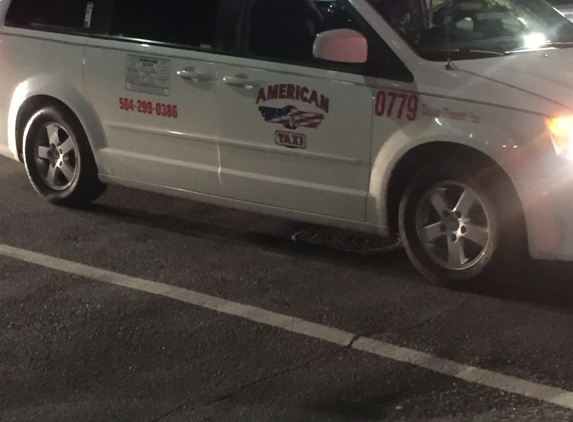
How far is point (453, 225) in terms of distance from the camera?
5.26m

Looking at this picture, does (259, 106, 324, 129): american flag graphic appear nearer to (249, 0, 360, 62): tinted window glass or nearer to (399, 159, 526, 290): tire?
(249, 0, 360, 62): tinted window glass

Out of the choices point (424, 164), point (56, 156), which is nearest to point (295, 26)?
point (424, 164)

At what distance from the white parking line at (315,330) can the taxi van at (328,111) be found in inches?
33.9

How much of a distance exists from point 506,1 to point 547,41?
511 mm

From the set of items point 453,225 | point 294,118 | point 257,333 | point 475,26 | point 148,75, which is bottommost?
point 257,333

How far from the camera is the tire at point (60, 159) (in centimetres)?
Answer: 678

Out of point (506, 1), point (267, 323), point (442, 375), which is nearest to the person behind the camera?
point (442, 375)

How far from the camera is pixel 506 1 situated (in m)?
6.29

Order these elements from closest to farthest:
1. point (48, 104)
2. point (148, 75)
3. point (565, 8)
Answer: point (148, 75), point (48, 104), point (565, 8)

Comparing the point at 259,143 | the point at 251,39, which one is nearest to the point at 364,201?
the point at 259,143

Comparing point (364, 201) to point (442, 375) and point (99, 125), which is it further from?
point (99, 125)

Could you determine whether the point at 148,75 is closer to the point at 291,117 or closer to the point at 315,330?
the point at 291,117

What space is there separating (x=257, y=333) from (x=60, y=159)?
2813 mm

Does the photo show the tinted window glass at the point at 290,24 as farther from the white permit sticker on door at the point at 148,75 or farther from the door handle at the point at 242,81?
the white permit sticker on door at the point at 148,75
